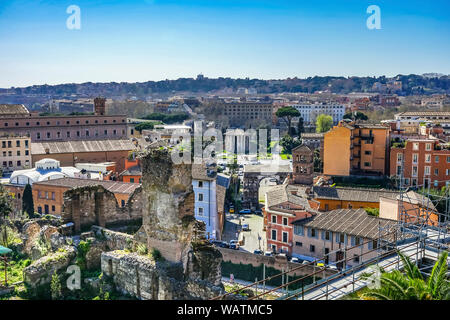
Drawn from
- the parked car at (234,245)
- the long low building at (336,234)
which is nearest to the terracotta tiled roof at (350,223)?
the long low building at (336,234)

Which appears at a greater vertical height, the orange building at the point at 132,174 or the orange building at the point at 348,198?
the orange building at the point at 132,174

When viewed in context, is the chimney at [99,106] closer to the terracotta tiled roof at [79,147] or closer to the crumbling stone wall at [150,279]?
the terracotta tiled roof at [79,147]

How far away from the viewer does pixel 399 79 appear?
448 ft

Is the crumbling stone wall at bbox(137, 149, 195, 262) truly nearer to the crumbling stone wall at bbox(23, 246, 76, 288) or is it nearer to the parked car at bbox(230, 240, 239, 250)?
the crumbling stone wall at bbox(23, 246, 76, 288)

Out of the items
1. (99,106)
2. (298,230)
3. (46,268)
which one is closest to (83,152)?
Answer: (99,106)

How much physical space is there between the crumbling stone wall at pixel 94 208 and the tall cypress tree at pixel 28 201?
13.5 m

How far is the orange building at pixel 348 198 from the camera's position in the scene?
26031 millimetres

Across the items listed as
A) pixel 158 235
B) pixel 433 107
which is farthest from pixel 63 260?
pixel 433 107

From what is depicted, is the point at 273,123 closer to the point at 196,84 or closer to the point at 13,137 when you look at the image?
the point at 13,137

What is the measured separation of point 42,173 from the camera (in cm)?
3058

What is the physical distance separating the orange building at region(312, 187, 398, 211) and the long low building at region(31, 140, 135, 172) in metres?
16.7

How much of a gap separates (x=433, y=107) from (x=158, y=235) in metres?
84.4

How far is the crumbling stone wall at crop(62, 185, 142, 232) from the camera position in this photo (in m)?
13.9
